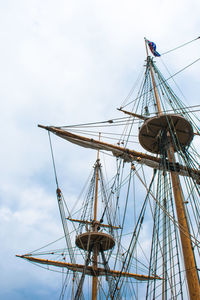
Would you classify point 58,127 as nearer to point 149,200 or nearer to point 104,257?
point 149,200

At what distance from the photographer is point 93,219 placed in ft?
73.4

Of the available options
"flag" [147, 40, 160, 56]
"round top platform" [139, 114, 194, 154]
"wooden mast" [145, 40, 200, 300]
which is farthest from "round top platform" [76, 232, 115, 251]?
"flag" [147, 40, 160, 56]

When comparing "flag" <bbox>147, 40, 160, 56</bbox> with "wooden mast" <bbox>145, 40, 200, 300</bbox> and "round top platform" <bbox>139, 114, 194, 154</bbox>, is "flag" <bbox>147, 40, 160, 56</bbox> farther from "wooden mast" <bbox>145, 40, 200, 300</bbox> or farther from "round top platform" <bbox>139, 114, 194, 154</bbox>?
"wooden mast" <bbox>145, 40, 200, 300</bbox>

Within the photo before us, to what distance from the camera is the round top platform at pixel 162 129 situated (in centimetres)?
1092

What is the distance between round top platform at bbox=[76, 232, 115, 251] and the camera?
64.1 ft

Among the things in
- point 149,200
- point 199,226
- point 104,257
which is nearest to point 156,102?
point 149,200

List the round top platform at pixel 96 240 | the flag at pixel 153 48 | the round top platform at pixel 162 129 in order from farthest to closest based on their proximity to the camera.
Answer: the round top platform at pixel 96 240 < the flag at pixel 153 48 < the round top platform at pixel 162 129

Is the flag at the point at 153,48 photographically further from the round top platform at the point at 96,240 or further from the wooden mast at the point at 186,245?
the round top platform at the point at 96,240

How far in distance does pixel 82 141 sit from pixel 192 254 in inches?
255

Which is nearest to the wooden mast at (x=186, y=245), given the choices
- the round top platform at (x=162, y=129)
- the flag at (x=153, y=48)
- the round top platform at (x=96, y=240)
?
the round top platform at (x=162, y=129)

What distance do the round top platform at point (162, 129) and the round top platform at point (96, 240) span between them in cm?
989

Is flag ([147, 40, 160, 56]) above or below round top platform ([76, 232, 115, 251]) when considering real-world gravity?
above

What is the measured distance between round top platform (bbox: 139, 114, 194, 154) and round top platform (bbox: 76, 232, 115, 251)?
32.5 feet

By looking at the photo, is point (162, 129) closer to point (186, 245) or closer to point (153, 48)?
point (186, 245)
